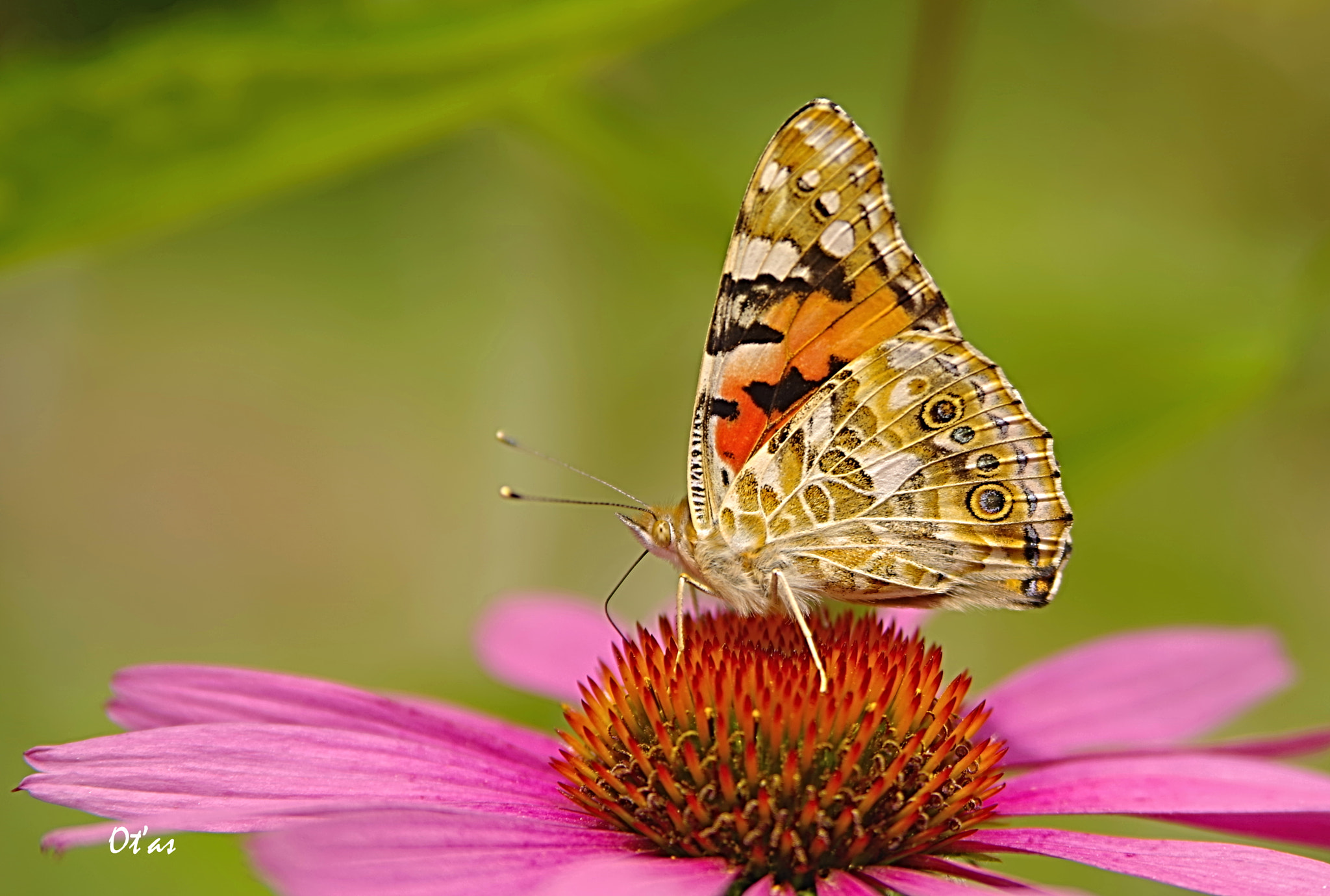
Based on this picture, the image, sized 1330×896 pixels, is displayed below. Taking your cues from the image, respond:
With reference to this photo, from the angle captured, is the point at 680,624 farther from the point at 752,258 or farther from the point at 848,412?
the point at 752,258

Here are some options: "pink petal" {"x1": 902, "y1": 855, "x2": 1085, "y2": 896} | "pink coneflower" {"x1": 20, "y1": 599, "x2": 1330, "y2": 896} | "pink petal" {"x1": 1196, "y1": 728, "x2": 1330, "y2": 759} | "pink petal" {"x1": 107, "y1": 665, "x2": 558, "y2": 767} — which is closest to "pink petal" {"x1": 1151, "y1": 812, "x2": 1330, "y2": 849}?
"pink coneflower" {"x1": 20, "y1": 599, "x2": 1330, "y2": 896}

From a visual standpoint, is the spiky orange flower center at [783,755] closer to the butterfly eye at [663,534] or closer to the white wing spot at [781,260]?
the butterfly eye at [663,534]

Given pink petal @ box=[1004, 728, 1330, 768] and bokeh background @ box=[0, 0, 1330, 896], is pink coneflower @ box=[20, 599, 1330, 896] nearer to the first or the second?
pink petal @ box=[1004, 728, 1330, 768]

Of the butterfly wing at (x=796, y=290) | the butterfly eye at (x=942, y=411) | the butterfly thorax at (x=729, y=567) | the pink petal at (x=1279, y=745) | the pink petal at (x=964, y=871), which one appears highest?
the butterfly wing at (x=796, y=290)

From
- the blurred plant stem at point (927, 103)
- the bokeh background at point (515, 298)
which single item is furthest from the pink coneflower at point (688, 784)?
the blurred plant stem at point (927, 103)
